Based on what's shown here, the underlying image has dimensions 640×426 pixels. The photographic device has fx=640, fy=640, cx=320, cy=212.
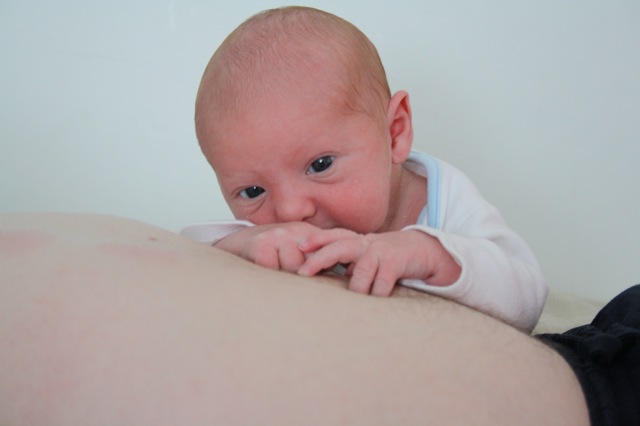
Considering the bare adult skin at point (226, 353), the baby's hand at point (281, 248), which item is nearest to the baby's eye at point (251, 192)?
the baby's hand at point (281, 248)

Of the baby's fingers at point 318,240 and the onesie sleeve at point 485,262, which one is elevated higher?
the baby's fingers at point 318,240

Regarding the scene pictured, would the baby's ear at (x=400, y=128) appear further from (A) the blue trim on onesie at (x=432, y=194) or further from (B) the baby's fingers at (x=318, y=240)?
(B) the baby's fingers at (x=318, y=240)

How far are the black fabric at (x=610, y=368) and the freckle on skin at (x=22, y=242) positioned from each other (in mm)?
604

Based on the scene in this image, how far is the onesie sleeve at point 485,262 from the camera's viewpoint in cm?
93

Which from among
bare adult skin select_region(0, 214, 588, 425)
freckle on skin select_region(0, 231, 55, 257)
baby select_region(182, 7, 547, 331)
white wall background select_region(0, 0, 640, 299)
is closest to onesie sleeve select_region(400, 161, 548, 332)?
baby select_region(182, 7, 547, 331)

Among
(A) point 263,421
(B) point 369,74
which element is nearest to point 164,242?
(A) point 263,421

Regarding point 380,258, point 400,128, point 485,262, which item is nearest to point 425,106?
point 400,128

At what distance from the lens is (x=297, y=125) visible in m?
1.09

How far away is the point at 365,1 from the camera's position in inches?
80.3

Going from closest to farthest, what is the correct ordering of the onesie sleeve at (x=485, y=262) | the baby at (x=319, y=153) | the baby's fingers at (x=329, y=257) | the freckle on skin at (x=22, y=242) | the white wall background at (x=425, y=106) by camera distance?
the freckle on skin at (x=22, y=242) → the baby's fingers at (x=329, y=257) → the onesie sleeve at (x=485, y=262) → the baby at (x=319, y=153) → the white wall background at (x=425, y=106)

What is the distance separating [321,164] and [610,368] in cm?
59

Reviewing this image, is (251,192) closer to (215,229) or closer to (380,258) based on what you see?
(215,229)

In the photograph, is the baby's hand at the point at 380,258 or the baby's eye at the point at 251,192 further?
the baby's eye at the point at 251,192

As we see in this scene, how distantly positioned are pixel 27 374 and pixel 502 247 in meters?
0.81
